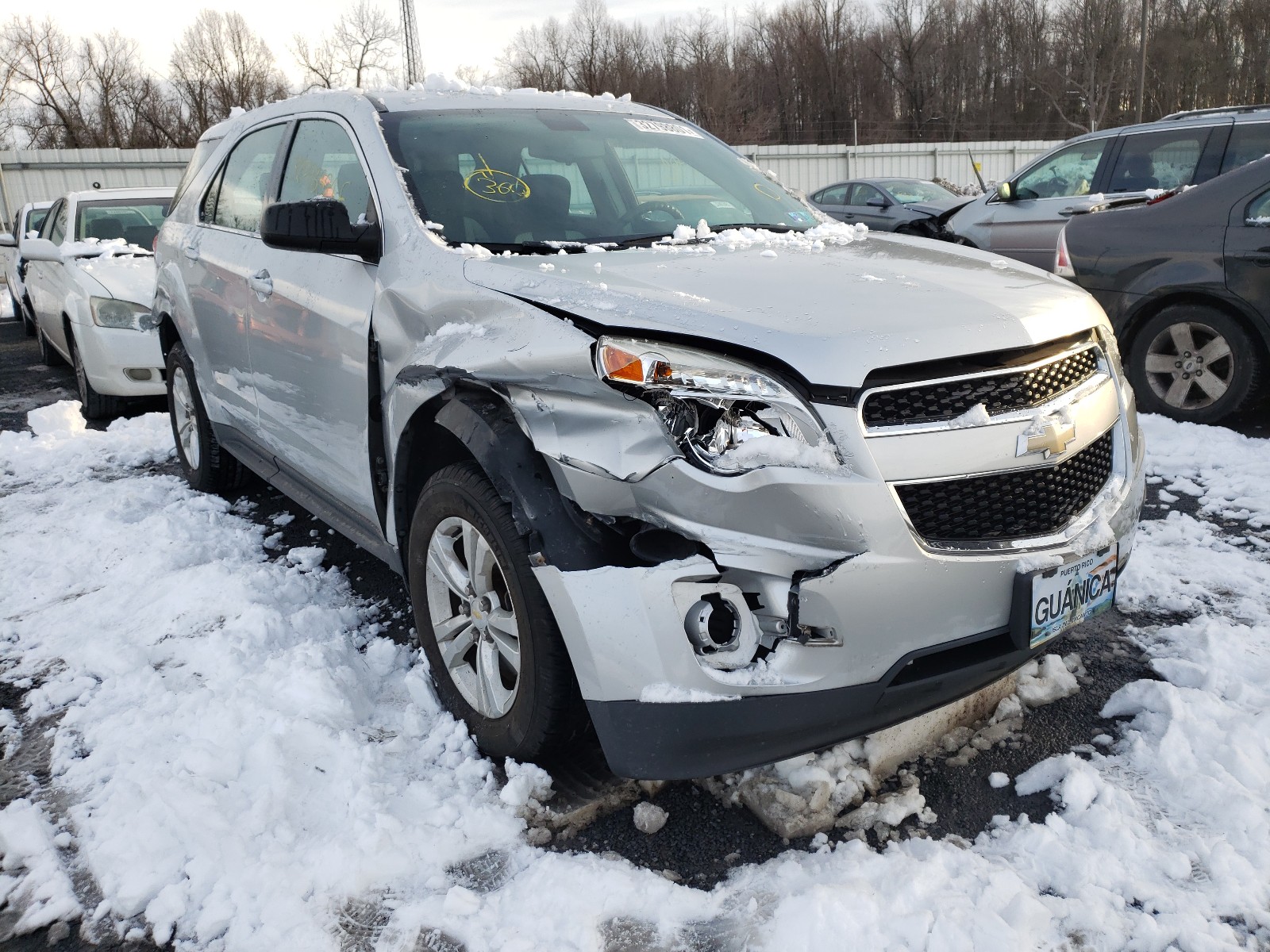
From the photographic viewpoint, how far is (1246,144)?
6.63 meters

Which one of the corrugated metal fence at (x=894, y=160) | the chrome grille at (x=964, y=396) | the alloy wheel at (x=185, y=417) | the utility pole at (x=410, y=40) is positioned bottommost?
the alloy wheel at (x=185, y=417)

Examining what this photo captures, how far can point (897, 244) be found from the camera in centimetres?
296

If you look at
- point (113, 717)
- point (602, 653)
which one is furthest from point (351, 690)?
point (602, 653)

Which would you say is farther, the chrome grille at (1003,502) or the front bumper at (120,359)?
the front bumper at (120,359)

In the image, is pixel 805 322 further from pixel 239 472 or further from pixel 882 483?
pixel 239 472

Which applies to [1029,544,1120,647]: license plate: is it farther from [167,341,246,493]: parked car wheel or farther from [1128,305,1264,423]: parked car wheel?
[167,341,246,493]: parked car wheel

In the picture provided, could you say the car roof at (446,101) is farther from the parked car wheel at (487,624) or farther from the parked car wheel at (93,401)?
the parked car wheel at (93,401)

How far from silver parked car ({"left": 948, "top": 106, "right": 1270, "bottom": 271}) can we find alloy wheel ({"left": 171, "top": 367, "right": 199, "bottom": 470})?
5618 mm

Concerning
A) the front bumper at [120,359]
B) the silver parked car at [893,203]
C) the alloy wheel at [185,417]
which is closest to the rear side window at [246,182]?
the alloy wheel at [185,417]

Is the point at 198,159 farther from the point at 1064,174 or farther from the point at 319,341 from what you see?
the point at 1064,174

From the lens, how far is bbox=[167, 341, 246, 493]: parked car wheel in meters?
4.75

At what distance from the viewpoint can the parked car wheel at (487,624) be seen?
2.21 metres

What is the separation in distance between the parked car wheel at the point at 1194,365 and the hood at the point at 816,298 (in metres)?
3.28

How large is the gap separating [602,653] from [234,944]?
952 mm
